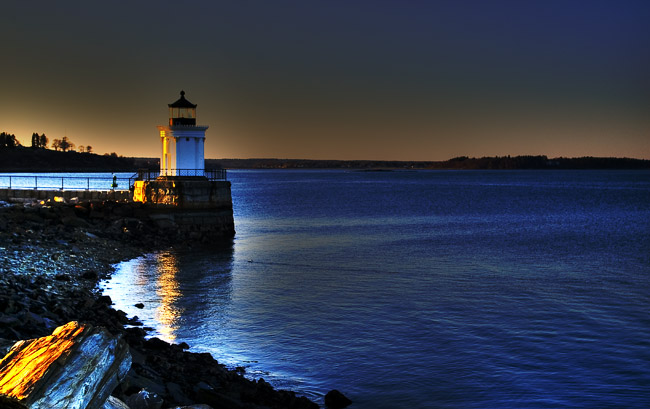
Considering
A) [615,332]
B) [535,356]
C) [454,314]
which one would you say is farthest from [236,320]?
[615,332]

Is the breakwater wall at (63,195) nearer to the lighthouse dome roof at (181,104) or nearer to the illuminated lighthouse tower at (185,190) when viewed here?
the illuminated lighthouse tower at (185,190)

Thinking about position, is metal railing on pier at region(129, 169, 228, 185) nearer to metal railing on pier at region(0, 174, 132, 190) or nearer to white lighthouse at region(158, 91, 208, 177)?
white lighthouse at region(158, 91, 208, 177)

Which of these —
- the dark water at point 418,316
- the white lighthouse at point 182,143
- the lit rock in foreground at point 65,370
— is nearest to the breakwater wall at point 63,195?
the white lighthouse at point 182,143

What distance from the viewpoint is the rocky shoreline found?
814 cm

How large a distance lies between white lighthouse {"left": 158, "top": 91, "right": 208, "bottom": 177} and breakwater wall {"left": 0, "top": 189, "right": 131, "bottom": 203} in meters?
3.42

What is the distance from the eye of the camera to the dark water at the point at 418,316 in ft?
A: 33.0

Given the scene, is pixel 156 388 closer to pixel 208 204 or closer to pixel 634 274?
pixel 634 274

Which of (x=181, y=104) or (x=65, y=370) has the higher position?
(x=181, y=104)

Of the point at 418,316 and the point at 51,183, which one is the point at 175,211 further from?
the point at 51,183

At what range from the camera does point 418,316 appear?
14234 mm

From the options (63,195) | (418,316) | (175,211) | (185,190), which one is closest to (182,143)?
(185,190)

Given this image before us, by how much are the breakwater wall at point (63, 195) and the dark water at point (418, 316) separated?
262 inches

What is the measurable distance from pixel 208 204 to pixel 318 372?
18842 millimetres

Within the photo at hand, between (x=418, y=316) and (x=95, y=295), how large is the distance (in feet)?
25.2
